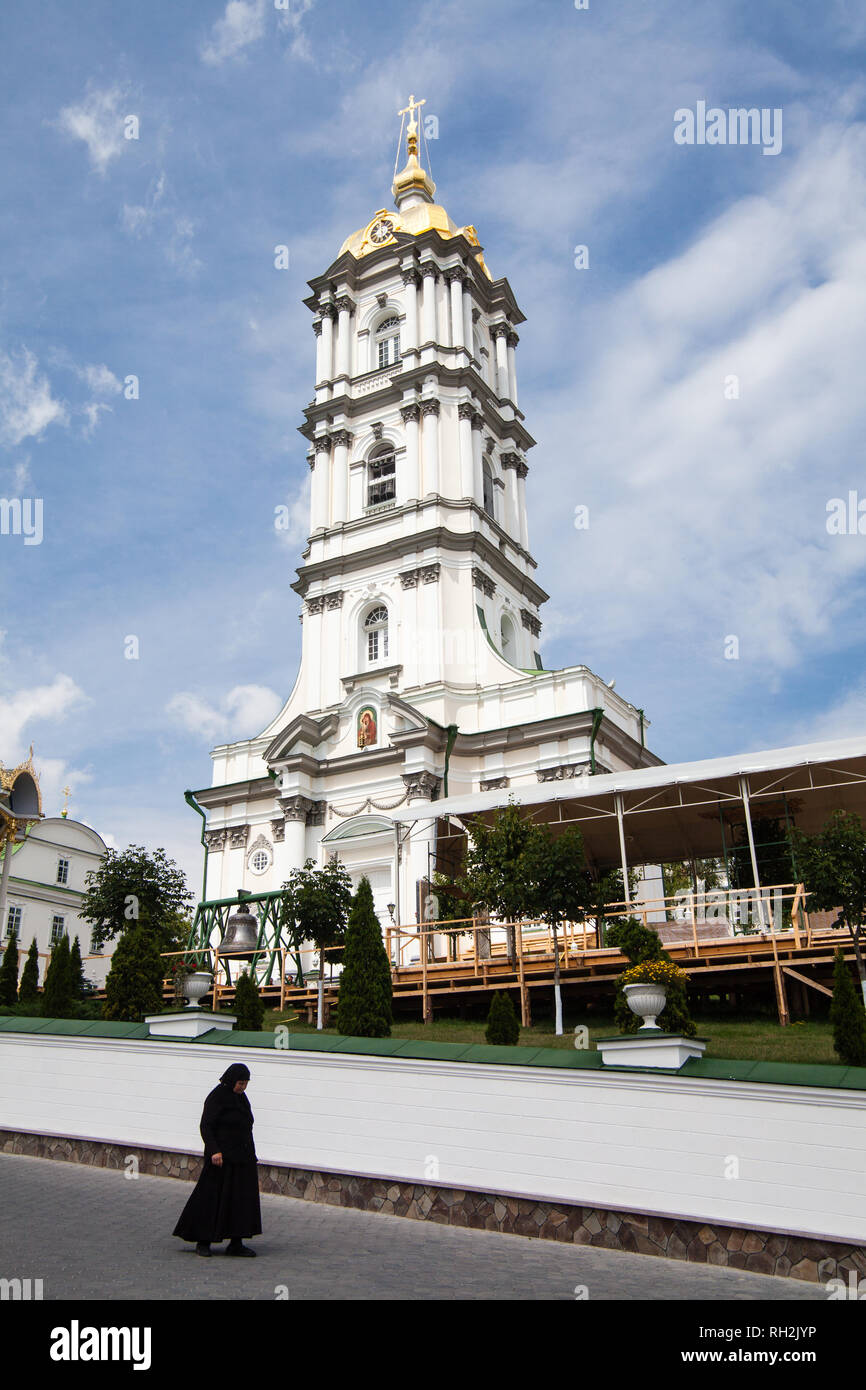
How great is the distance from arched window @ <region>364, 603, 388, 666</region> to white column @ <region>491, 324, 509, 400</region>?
11.8m

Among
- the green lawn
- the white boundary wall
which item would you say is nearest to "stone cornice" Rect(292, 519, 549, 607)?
the green lawn

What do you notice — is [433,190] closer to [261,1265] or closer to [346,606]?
[346,606]

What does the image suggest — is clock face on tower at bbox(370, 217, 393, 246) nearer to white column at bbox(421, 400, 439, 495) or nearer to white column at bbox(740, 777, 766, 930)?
white column at bbox(421, 400, 439, 495)

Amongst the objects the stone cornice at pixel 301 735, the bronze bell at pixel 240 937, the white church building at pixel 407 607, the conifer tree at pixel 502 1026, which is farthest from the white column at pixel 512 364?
the conifer tree at pixel 502 1026

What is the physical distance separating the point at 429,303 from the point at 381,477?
7328 millimetres

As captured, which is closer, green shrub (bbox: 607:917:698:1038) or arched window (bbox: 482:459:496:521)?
green shrub (bbox: 607:917:698:1038)

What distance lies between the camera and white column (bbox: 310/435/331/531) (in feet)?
131

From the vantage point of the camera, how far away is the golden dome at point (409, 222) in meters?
44.3

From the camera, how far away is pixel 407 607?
36.2 meters

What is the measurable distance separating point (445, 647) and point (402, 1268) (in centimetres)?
2763

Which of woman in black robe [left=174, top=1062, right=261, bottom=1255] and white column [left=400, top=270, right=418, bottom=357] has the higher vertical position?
white column [left=400, top=270, right=418, bottom=357]

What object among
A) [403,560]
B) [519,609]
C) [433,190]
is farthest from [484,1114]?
[433,190]

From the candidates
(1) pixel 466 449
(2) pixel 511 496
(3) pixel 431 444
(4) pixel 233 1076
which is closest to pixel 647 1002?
(4) pixel 233 1076

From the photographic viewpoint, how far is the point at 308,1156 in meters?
11.4
